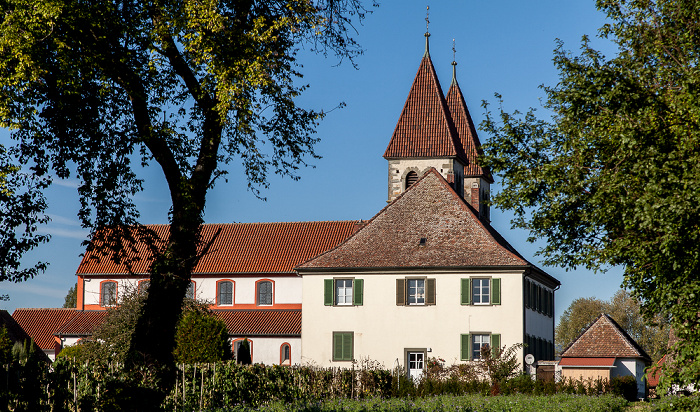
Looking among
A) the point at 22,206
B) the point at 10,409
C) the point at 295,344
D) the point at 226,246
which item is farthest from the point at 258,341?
the point at 10,409

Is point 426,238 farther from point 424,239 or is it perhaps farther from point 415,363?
point 415,363

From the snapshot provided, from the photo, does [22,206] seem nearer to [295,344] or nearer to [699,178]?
[699,178]

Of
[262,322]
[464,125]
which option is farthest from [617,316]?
[262,322]

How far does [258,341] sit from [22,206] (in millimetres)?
35273

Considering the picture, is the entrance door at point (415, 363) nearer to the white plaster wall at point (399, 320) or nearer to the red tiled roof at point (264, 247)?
the white plaster wall at point (399, 320)

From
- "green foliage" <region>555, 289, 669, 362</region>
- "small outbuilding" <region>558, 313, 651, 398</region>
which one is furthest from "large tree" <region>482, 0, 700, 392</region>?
"green foliage" <region>555, 289, 669, 362</region>

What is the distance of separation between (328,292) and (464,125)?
20714 millimetres

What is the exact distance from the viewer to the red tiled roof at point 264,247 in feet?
178

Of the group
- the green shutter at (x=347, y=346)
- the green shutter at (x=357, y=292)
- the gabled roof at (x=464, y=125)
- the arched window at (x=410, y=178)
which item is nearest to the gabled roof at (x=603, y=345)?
the green shutter at (x=357, y=292)

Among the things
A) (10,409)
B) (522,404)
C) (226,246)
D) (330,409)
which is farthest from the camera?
(226,246)

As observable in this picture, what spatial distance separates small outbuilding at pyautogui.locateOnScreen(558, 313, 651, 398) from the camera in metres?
42.8

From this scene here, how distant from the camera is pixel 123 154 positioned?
14859mm

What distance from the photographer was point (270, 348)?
49.3 meters

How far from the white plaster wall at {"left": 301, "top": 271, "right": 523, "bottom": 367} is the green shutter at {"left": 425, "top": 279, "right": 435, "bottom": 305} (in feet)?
0.68
